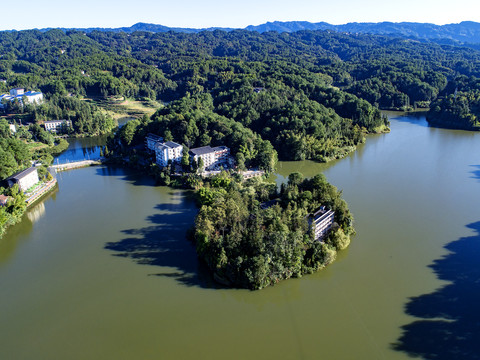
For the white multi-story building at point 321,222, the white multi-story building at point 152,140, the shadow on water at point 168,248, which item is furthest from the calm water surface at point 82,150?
the white multi-story building at point 321,222

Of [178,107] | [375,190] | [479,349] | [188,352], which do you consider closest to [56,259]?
[188,352]

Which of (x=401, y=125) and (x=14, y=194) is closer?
(x=14, y=194)

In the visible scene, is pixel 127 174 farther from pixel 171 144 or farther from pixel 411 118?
pixel 411 118

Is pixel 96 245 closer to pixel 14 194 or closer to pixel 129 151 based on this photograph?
pixel 14 194

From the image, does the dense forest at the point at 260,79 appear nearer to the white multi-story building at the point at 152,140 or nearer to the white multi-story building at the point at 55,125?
the white multi-story building at the point at 55,125

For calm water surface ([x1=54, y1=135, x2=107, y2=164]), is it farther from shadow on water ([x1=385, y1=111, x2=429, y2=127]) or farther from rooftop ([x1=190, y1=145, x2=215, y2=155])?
shadow on water ([x1=385, y1=111, x2=429, y2=127])
